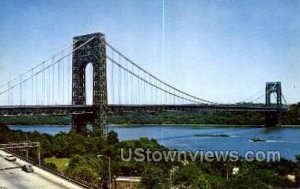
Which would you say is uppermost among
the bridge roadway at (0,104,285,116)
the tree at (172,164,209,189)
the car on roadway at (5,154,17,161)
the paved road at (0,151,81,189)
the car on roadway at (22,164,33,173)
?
the bridge roadway at (0,104,285,116)

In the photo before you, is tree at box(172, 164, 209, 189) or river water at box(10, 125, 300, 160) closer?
tree at box(172, 164, 209, 189)

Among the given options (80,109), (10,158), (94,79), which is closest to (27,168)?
(10,158)

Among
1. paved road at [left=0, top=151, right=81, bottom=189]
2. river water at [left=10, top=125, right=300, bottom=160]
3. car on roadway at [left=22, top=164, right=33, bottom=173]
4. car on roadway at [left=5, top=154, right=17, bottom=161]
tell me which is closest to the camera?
paved road at [left=0, top=151, right=81, bottom=189]

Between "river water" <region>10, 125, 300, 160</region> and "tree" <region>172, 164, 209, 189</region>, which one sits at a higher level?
"tree" <region>172, 164, 209, 189</region>

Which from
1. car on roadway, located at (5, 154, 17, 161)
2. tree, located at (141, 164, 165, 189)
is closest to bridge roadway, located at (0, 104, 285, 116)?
car on roadway, located at (5, 154, 17, 161)

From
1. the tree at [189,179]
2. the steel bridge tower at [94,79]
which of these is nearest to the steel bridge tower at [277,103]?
the steel bridge tower at [94,79]

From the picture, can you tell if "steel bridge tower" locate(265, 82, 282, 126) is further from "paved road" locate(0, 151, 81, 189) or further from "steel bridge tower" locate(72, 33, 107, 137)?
"paved road" locate(0, 151, 81, 189)
